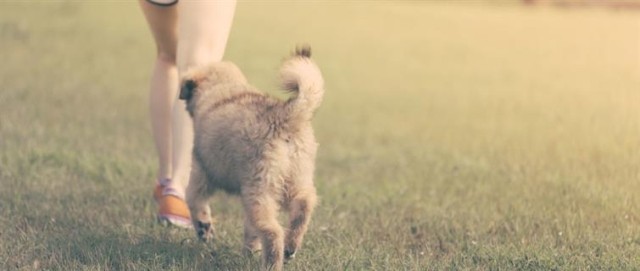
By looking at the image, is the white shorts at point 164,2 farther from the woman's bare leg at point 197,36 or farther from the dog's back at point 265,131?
the dog's back at point 265,131

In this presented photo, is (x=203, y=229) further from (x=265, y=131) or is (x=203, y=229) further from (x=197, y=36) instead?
(x=197, y=36)

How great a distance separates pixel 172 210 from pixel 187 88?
0.93 m

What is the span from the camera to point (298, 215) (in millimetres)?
5055

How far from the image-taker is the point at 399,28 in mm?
23297

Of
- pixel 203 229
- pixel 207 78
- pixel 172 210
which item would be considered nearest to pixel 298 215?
pixel 203 229

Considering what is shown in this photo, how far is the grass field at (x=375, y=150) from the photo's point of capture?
5492 mm

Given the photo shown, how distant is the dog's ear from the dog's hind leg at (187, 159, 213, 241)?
33cm

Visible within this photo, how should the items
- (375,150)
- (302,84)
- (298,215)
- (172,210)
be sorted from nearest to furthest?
1. (302,84)
2. (298,215)
3. (172,210)
4. (375,150)

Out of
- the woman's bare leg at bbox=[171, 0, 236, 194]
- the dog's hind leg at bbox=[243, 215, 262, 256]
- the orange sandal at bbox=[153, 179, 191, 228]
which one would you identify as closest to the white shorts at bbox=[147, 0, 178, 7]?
the woman's bare leg at bbox=[171, 0, 236, 194]

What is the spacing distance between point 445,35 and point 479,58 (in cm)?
354

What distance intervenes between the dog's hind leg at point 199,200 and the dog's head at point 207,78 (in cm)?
35

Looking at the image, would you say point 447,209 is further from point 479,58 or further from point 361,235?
point 479,58

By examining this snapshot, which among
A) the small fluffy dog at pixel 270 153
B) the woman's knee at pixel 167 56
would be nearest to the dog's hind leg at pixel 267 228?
the small fluffy dog at pixel 270 153

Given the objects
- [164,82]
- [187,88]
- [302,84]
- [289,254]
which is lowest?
[164,82]
